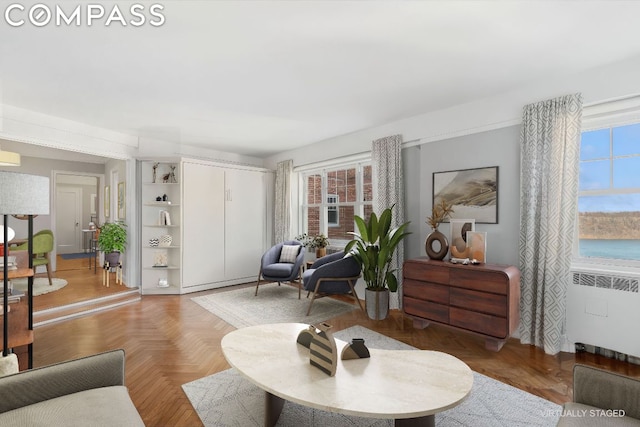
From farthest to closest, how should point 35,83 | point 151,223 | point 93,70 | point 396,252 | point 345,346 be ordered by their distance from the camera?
point 151,223
point 396,252
point 35,83
point 93,70
point 345,346

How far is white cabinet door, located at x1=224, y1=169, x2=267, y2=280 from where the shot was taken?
224 inches

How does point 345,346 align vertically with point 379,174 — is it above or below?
below

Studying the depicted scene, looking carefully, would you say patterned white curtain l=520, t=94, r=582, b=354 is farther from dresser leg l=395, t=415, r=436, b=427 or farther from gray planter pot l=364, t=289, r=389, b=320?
dresser leg l=395, t=415, r=436, b=427

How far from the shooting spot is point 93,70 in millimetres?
2785

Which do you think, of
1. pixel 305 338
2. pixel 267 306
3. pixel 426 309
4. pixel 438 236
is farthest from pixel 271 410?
pixel 267 306

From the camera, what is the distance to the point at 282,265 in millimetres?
4934

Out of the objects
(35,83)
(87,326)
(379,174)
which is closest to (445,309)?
(379,174)

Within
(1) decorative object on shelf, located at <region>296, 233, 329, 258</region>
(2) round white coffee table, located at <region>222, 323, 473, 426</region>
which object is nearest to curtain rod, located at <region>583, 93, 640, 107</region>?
(2) round white coffee table, located at <region>222, 323, 473, 426</region>

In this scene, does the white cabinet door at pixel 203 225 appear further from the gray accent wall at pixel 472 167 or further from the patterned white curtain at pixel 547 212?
the patterned white curtain at pixel 547 212

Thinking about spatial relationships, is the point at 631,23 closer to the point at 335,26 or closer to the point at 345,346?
the point at 335,26

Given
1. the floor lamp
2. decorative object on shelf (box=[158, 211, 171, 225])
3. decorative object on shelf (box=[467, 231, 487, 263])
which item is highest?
the floor lamp

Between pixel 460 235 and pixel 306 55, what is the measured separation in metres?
2.42

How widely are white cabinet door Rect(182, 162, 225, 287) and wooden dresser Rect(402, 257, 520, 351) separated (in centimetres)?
330

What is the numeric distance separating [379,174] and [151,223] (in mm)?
3725
